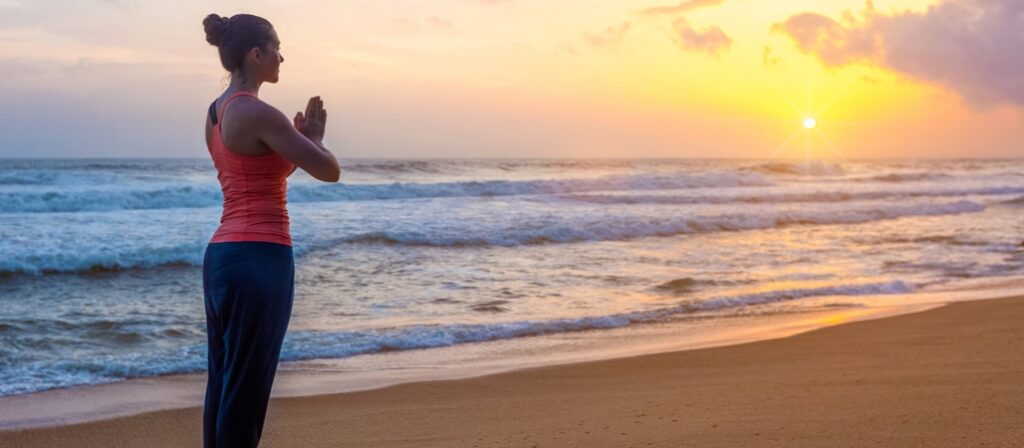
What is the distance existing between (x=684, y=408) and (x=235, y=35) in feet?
9.66

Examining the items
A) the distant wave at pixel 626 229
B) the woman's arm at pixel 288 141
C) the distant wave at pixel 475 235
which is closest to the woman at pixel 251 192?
the woman's arm at pixel 288 141

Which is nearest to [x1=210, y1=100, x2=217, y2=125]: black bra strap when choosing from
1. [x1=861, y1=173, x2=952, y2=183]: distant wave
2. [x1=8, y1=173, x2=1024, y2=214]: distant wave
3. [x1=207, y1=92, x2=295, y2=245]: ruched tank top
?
[x1=207, y1=92, x2=295, y2=245]: ruched tank top

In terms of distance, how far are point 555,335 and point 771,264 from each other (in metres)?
5.91

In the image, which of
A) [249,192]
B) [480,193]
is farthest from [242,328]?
[480,193]

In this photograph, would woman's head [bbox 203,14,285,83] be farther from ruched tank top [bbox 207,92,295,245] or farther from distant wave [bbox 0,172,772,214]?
distant wave [bbox 0,172,772,214]

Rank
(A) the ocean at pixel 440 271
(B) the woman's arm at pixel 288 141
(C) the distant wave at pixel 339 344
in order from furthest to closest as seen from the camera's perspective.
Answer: (A) the ocean at pixel 440 271 → (C) the distant wave at pixel 339 344 → (B) the woman's arm at pixel 288 141

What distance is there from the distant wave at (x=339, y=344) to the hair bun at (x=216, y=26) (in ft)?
12.6

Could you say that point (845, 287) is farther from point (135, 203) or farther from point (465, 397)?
point (135, 203)

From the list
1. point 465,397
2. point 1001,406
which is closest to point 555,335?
point 465,397

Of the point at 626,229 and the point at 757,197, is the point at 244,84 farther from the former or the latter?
the point at 757,197

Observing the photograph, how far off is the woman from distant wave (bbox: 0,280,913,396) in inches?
139

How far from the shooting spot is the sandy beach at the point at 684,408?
4.12 meters

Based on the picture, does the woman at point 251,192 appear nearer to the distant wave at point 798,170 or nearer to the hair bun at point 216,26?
the hair bun at point 216,26

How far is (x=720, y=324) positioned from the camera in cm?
815
